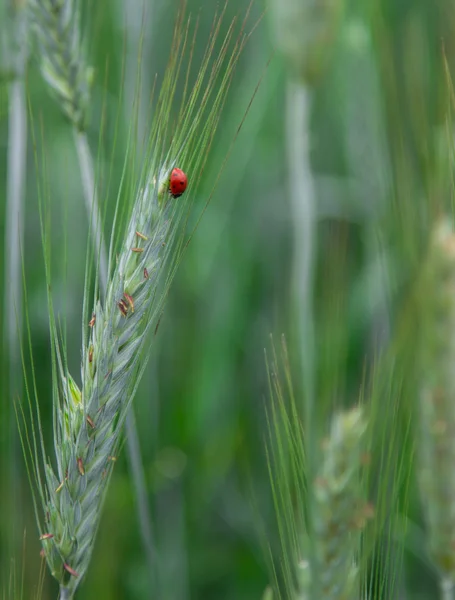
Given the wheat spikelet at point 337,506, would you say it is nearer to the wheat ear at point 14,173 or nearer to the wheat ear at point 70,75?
the wheat ear at point 70,75

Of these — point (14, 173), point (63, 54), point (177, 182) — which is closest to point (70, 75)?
point (63, 54)

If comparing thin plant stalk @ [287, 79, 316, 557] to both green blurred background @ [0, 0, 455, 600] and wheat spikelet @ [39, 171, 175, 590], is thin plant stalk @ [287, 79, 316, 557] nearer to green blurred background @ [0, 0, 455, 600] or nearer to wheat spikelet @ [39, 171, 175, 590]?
green blurred background @ [0, 0, 455, 600]

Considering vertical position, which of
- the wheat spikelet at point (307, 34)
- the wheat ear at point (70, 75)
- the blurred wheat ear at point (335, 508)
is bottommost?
the blurred wheat ear at point (335, 508)

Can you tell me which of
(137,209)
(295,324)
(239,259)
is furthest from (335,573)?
(239,259)

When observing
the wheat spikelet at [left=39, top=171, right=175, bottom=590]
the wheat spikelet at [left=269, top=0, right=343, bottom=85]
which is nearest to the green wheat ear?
the wheat spikelet at [left=39, top=171, right=175, bottom=590]

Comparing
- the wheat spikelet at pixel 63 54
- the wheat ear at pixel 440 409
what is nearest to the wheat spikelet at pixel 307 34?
the wheat spikelet at pixel 63 54

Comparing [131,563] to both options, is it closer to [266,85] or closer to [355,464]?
[355,464]
